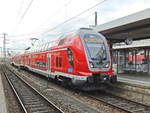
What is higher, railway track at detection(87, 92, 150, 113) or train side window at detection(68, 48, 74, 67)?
train side window at detection(68, 48, 74, 67)

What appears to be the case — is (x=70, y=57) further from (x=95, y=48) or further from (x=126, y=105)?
(x=126, y=105)

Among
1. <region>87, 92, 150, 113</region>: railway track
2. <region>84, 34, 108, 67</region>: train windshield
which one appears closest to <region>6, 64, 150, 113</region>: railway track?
<region>87, 92, 150, 113</region>: railway track

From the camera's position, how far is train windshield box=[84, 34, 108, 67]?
375 inches

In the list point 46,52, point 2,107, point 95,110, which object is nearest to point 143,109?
point 95,110

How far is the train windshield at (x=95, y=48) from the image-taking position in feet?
31.3

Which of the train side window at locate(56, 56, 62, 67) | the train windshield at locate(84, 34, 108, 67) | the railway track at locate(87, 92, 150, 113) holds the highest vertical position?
the train windshield at locate(84, 34, 108, 67)

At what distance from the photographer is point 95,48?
9836 millimetres

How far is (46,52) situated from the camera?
570 inches

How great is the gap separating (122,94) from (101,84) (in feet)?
5.45

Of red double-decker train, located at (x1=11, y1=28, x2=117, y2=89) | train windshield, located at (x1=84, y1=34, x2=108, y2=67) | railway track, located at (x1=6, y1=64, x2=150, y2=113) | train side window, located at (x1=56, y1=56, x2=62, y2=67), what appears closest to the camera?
railway track, located at (x1=6, y1=64, x2=150, y2=113)

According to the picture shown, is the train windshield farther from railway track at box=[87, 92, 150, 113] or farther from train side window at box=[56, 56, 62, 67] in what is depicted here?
train side window at box=[56, 56, 62, 67]

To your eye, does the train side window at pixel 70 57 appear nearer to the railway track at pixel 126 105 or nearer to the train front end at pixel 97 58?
the train front end at pixel 97 58

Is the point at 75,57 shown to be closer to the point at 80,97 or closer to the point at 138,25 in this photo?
the point at 80,97

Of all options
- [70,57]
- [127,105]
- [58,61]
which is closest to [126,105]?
[127,105]
